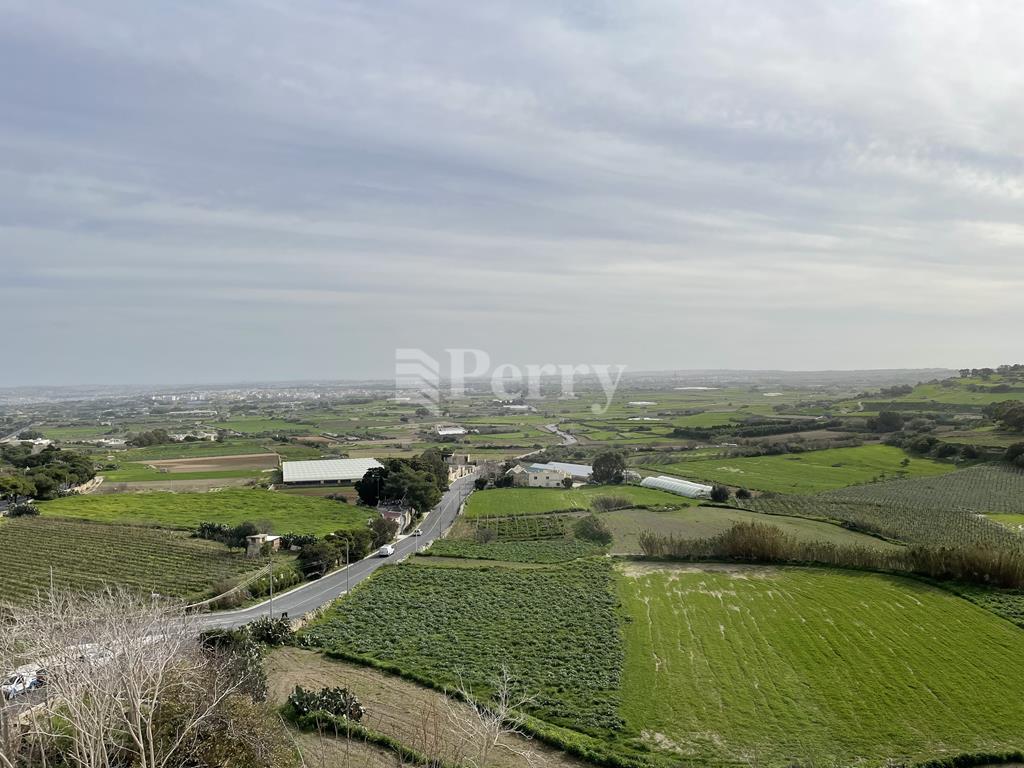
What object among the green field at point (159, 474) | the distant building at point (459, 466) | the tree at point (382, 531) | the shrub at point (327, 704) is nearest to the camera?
the shrub at point (327, 704)

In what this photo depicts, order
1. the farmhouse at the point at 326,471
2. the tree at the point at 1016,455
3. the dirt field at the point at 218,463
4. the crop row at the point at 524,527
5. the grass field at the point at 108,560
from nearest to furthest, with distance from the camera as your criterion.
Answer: the grass field at the point at 108,560
the crop row at the point at 524,527
the tree at the point at 1016,455
the farmhouse at the point at 326,471
the dirt field at the point at 218,463

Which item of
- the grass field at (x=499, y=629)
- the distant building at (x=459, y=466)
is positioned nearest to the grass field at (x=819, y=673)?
the grass field at (x=499, y=629)

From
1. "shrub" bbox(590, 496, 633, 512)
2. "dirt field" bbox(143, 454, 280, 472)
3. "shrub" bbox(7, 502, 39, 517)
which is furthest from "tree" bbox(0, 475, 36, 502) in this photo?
"shrub" bbox(590, 496, 633, 512)

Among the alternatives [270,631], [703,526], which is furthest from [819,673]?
[703,526]

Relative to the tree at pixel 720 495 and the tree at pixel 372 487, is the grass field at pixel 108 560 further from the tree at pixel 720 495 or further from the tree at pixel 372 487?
the tree at pixel 720 495

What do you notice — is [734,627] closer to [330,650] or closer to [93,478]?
[330,650]

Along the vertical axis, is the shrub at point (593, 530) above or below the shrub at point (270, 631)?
below
